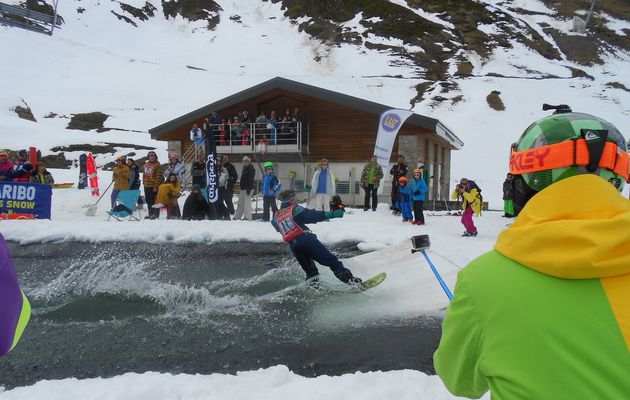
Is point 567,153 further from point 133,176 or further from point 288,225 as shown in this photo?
point 133,176

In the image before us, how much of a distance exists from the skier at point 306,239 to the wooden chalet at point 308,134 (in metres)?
11.5

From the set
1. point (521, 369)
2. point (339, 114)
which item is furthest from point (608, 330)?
point (339, 114)

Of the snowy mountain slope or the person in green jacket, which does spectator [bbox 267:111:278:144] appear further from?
the person in green jacket

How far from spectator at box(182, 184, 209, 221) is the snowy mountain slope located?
22.9 meters

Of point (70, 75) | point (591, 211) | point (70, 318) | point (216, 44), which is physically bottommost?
point (70, 318)

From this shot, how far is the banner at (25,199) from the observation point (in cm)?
1158

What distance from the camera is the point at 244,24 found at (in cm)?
7994

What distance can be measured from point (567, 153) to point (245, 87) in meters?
55.7

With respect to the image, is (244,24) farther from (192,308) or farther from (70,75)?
(192,308)

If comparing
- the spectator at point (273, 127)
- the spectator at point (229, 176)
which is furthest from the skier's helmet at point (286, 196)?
the spectator at point (273, 127)

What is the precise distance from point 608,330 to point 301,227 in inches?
219

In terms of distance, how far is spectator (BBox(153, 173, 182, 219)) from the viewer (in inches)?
476

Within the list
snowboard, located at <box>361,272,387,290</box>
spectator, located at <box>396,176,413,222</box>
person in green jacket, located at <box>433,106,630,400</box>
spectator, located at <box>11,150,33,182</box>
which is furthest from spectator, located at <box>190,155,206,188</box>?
person in green jacket, located at <box>433,106,630,400</box>

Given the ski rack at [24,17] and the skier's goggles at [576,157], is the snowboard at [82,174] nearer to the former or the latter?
the ski rack at [24,17]
